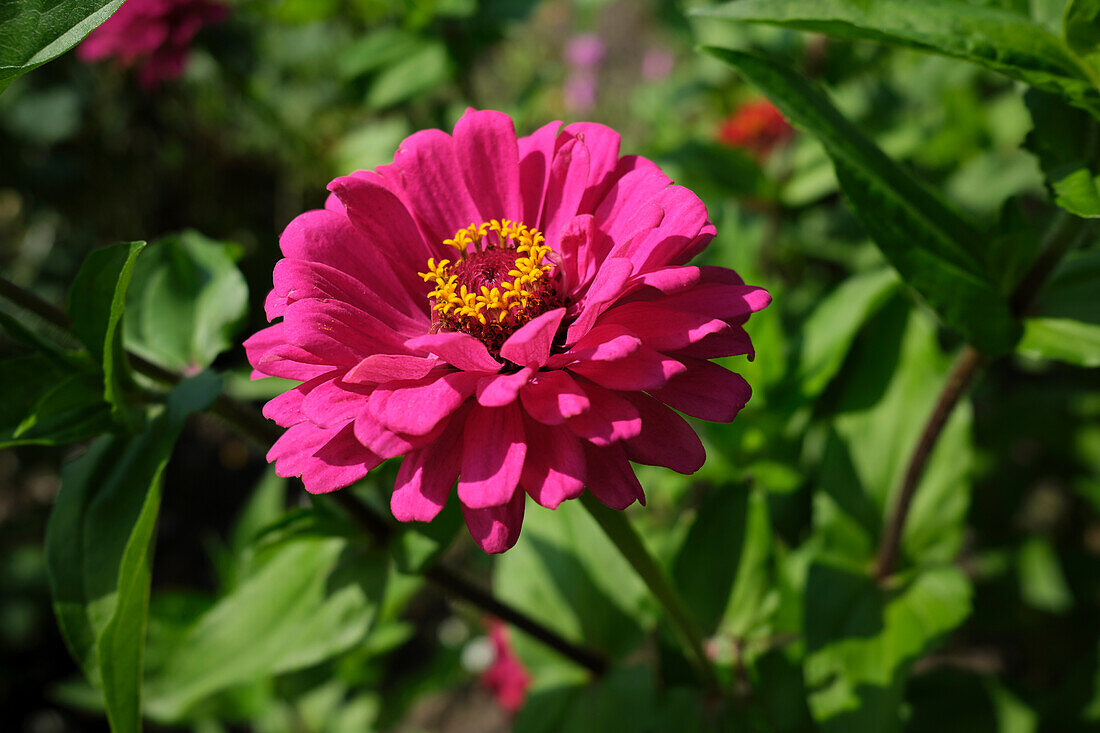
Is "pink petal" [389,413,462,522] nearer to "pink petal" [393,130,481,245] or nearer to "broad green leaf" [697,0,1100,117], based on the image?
"pink petal" [393,130,481,245]

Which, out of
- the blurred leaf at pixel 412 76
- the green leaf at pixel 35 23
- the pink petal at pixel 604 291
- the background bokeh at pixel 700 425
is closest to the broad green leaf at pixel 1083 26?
the background bokeh at pixel 700 425

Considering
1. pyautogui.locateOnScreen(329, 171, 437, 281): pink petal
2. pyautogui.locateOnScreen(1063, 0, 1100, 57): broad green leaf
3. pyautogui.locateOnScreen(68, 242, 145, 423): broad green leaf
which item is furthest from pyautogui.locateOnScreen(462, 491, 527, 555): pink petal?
pyautogui.locateOnScreen(1063, 0, 1100, 57): broad green leaf

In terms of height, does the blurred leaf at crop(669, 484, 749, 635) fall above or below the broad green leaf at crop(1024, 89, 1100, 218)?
below

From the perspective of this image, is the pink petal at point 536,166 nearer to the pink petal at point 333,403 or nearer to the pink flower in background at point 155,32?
the pink petal at point 333,403

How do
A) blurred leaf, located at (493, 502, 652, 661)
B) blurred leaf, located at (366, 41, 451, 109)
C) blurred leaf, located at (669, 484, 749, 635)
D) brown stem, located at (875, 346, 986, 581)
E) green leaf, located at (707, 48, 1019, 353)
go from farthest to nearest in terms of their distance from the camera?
1. blurred leaf, located at (366, 41, 451, 109)
2. blurred leaf, located at (493, 502, 652, 661)
3. blurred leaf, located at (669, 484, 749, 635)
4. brown stem, located at (875, 346, 986, 581)
5. green leaf, located at (707, 48, 1019, 353)

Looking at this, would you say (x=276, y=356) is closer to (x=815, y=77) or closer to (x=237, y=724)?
(x=815, y=77)

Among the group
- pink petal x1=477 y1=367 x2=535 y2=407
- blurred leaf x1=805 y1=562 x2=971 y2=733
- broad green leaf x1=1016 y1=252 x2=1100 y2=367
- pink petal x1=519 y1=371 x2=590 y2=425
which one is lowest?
blurred leaf x1=805 y1=562 x2=971 y2=733

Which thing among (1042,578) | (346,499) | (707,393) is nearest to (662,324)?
(707,393)

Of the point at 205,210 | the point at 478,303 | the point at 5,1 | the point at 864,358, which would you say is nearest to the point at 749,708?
the point at 864,358
